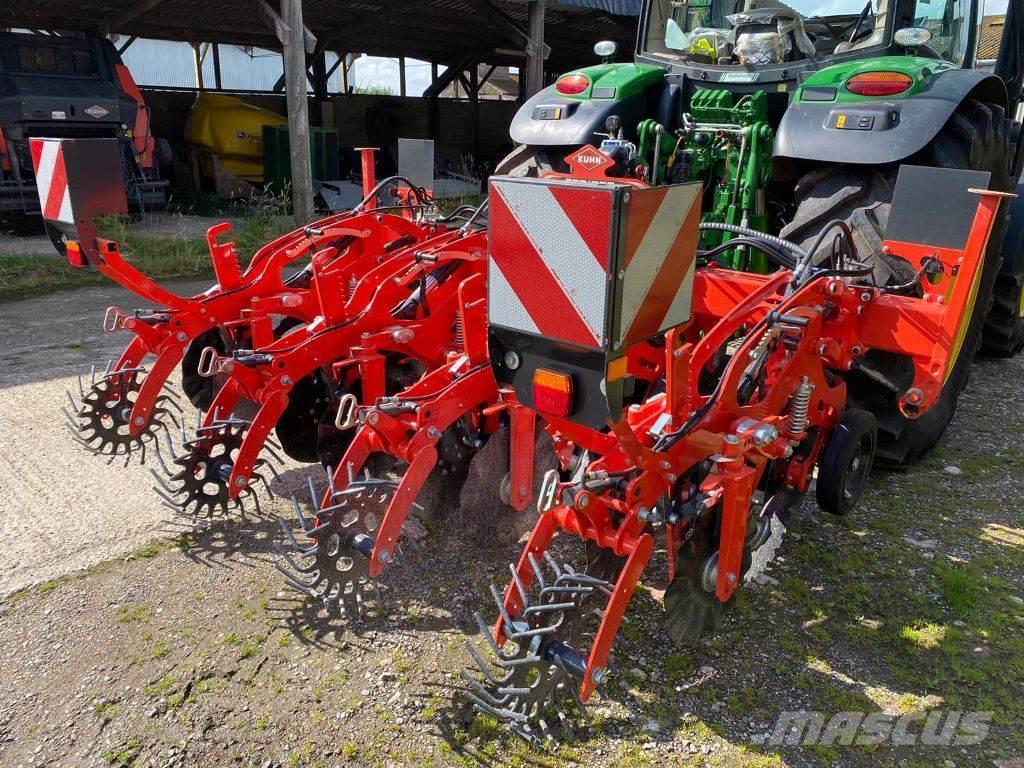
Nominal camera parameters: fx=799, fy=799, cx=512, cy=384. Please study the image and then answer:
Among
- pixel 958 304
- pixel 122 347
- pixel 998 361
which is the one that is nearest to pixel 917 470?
pixel 958 304

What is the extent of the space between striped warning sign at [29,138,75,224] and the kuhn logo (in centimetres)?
157

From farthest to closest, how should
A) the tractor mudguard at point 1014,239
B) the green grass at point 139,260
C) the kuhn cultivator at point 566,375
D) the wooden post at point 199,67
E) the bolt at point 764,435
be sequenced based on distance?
the wooden post at point 199,67
the green grass at point 139,260
the tractor mudguard at point 1014,239
the bolt at point 764,435
the kuhn cultivator at point 566,375

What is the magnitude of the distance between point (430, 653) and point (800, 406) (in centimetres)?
120

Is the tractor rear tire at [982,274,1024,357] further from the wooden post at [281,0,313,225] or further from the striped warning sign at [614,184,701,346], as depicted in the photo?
the wooden post at [281,0,313,225]

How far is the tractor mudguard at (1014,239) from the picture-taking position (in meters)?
3.91

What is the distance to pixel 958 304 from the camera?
216cm

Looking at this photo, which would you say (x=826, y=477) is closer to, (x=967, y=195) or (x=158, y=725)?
(x=967, y=195)

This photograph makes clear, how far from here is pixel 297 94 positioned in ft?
24.1

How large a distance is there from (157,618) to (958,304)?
239 cm

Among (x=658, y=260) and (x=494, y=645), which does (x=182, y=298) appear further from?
(x=658, y=260)

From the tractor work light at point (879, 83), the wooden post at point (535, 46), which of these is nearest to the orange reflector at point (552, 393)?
the tractor work light at point (879, 83)

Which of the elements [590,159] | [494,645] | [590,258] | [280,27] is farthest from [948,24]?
[280,27]

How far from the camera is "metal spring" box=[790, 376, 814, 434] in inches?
85.6

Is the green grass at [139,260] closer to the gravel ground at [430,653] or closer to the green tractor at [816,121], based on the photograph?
the gravel ground at [430,653]
